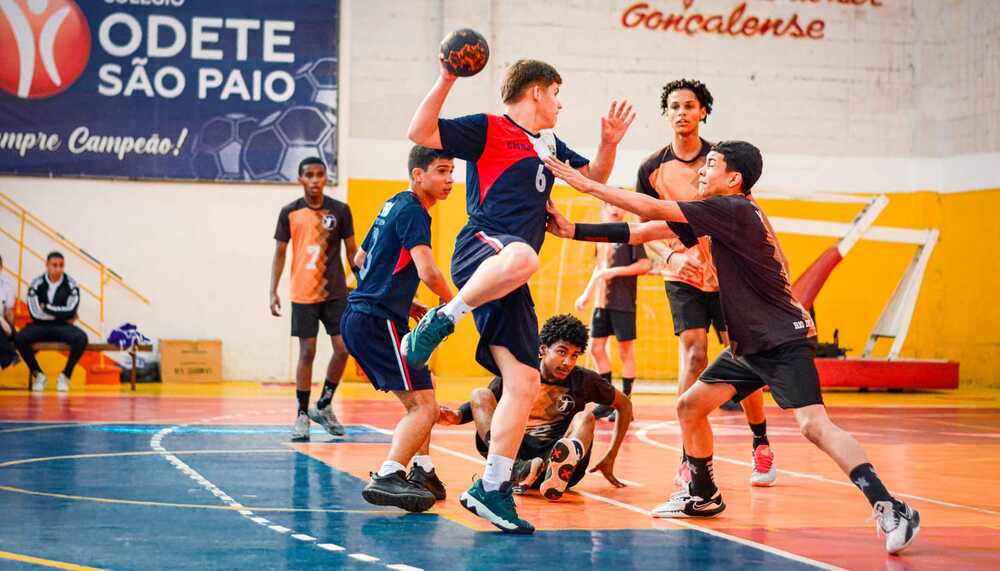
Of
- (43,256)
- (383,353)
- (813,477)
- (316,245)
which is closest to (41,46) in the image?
(43,256)

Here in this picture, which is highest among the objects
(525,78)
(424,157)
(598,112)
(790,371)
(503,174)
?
(598,112)

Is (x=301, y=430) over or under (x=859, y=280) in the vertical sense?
under

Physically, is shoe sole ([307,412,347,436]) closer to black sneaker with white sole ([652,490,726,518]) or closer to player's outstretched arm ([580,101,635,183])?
black sneaker with white sole ([652,490,726,518])

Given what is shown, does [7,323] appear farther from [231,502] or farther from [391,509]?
[391,509]

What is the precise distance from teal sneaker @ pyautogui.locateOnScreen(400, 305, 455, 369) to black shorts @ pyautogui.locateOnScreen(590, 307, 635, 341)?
8.48m

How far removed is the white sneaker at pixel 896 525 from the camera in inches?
206

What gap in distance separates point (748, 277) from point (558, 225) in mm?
902

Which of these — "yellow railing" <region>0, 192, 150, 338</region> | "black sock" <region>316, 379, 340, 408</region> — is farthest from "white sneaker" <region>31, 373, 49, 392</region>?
"black sock" <region>316, 379, 340, 408</region>

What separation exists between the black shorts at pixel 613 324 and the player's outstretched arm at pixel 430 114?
8455 mm

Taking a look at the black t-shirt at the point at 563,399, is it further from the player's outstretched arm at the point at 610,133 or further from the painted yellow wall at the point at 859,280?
the painted yellow wall at the point at 859,280

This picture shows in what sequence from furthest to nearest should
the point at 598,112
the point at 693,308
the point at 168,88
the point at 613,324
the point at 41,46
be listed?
the point at 598,112 < the point at 168,88 < the point at 41,46 < the point at 613,324 < the point at 693,308

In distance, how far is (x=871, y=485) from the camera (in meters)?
5.43

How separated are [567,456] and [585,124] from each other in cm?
1403

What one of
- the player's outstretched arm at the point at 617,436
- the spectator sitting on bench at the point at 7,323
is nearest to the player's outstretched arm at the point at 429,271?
the player's outstretched arm at the point at 617,436
